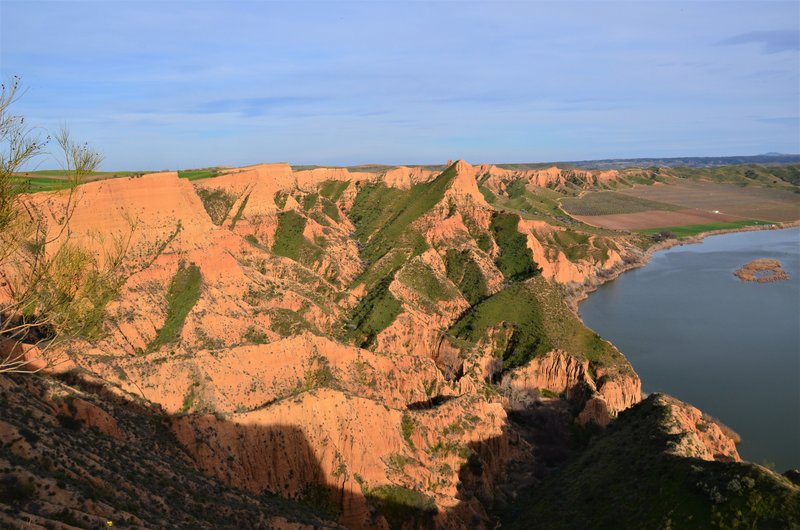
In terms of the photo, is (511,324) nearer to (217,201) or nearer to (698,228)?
(217,201)

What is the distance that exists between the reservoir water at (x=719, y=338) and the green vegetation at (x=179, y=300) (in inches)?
1898

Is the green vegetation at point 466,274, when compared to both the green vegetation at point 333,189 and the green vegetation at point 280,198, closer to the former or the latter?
the green vegetation at point 280,198

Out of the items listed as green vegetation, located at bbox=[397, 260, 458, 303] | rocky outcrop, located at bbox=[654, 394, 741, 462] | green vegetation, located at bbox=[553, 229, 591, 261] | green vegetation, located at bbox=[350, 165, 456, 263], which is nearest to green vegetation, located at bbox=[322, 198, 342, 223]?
green vegetation, located at bbox=[350, 165, 456, 263]

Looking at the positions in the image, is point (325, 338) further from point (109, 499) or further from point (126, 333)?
point (109, 499)

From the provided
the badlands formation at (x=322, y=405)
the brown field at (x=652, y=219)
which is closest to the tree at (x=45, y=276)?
the badlands formation at (x=322, y=405)

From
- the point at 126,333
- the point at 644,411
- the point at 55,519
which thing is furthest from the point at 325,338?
the point at 55,519

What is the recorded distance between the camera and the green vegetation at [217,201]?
83.9m

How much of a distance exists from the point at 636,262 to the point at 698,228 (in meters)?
57.9

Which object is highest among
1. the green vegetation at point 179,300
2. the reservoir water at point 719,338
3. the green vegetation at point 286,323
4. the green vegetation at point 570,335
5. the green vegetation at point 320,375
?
the green vegetation at point 179,300

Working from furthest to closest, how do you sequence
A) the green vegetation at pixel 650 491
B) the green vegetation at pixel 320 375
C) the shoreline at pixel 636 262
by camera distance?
the shoreline at pixel 636 262
the green vegetation at pixel 320 375
the green vegetation at pixel 650 491

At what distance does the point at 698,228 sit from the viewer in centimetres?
16538

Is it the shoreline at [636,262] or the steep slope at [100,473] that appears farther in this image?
the shoreline at [636,262]

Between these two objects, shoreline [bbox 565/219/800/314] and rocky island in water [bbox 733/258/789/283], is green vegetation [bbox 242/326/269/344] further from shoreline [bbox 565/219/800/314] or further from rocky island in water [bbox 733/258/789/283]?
rocky island in water [bbox 733/258/789/283]

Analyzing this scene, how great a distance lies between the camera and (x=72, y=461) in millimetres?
18406
